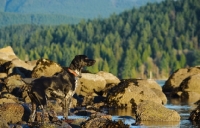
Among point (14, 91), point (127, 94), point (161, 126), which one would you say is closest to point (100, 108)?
point (127, 94)

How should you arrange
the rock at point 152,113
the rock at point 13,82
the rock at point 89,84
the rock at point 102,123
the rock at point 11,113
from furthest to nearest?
1. the rock at point 89,84
2. the rock at point 13,82
3. the rock at point 152,113
4. the rock at point 11,113
5. the rock at point 102,123

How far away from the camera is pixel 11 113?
2250 cm

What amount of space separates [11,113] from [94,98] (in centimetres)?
1700

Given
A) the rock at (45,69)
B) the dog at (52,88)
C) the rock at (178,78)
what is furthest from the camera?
the rock at (178,78)

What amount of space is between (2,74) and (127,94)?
55.6ft

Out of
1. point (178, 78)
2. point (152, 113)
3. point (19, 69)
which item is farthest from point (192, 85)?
point (152, 113)

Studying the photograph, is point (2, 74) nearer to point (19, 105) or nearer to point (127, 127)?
point (19, 105)

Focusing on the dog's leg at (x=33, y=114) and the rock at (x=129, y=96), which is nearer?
the dog's leg at (x=33, y=114)

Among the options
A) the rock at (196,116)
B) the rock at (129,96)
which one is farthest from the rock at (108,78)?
the rock at (196,116)

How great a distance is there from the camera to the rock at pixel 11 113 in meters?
22.3

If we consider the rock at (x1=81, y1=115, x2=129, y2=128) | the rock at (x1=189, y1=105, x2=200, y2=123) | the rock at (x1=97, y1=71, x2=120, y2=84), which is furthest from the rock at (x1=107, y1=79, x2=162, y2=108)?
the rock at (x1=81, y1=115, x2=129, y2=128)

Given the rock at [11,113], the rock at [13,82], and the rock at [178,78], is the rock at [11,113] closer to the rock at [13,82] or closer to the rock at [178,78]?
the rock at [13,82]

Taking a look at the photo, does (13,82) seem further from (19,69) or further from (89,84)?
(19,69)

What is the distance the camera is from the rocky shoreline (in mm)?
21797
